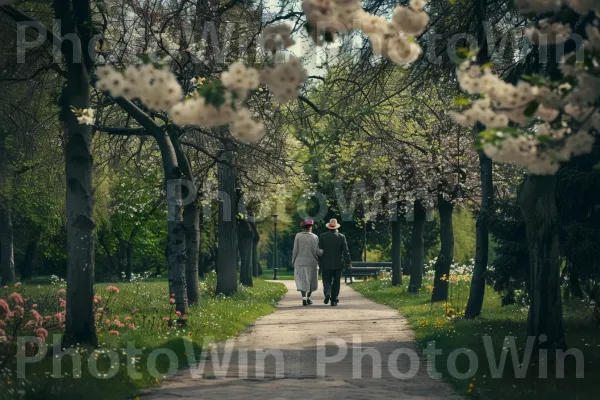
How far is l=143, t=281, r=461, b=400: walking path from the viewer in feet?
32.9

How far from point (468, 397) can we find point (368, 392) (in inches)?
40.3

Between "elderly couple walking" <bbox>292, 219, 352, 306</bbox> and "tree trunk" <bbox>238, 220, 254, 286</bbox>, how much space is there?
16821 millimetres

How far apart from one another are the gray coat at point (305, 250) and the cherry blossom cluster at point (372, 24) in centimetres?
1822

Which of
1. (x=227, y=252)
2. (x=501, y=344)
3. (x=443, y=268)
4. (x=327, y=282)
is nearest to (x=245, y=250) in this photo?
(x=227, y=252)

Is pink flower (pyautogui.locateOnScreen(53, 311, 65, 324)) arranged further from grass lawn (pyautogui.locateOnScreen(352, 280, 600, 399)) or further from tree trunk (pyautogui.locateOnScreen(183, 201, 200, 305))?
tree trunk (pyautogui.locateOnScreen(183, 201, 200, 305))

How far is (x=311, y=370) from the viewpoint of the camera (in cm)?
1199

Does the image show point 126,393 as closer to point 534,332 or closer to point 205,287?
point 534,332

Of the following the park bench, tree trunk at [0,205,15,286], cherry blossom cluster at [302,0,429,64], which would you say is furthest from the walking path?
the park bench

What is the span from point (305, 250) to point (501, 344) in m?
12.2

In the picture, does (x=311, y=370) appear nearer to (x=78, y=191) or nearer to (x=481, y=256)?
(x=78, y=191)

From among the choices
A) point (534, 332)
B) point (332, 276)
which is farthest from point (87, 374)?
point (332, 276)

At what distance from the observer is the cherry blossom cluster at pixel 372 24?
20.9 ft

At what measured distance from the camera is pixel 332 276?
25734 millimetres

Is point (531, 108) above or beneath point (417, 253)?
above
